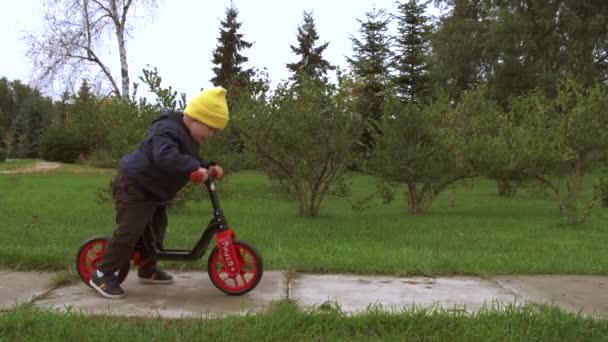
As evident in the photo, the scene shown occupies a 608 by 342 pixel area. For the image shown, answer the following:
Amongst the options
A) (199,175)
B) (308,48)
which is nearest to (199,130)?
(199,175)

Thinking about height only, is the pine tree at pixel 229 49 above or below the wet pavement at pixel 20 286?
above

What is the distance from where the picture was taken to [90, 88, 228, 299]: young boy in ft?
14.7

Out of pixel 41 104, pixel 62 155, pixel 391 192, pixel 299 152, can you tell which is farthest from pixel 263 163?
pixel 41 104

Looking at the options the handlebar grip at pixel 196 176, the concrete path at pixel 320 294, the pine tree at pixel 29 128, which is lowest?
the concrete path at pixel 320 294

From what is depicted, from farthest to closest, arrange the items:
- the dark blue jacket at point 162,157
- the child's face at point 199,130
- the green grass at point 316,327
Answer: the child's face at point 199,130 < the dark blue jacket at point 162,157 < the green grass at point 316,327

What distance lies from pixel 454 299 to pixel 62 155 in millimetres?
45321

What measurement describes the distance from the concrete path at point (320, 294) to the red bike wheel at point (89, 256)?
0.35 ft

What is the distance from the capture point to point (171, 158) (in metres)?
4.27

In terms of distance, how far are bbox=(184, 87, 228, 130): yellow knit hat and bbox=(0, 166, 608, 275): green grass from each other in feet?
4.94

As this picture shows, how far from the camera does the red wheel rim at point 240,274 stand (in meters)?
4.56

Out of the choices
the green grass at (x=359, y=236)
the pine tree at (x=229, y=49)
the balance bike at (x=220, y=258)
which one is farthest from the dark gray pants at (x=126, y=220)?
the pine tree at (x=229, y=49)

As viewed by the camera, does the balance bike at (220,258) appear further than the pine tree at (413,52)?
No

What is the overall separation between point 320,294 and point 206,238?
2.93ft

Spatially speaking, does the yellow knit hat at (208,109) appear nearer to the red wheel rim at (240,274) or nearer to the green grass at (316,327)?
the red wheel rim at (240,274)
